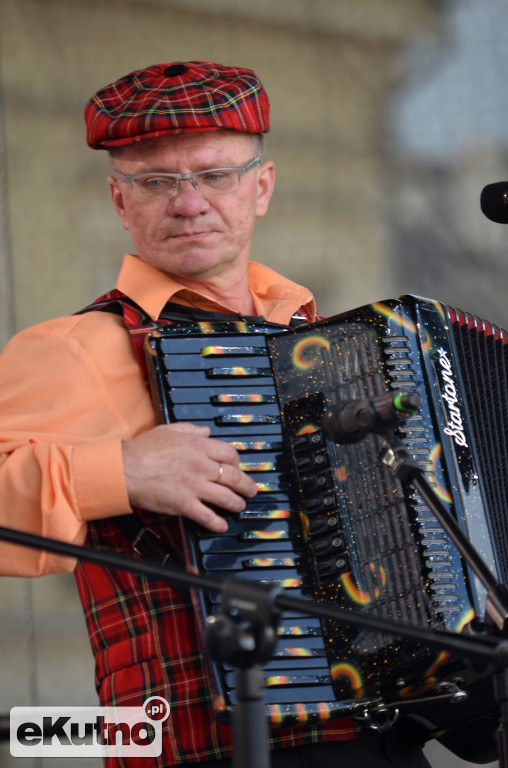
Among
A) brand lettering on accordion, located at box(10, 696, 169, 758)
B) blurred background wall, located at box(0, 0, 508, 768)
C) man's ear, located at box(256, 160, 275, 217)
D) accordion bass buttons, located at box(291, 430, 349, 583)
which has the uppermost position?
blurred background wall, located at box(0, 0, 508, 768)

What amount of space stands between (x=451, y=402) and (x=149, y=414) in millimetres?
476

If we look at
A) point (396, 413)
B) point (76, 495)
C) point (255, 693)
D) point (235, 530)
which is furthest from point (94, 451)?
point (255, 693)

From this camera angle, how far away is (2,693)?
9.93ft

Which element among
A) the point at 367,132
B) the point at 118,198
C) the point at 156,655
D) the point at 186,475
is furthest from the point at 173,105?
the point at 367,132

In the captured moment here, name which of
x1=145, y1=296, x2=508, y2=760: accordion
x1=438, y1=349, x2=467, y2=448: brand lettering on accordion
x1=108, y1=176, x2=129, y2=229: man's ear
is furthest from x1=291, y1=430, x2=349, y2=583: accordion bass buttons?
x1=108, y1=176, x2=129, y2=229: man's ear

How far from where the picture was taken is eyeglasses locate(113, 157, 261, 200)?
2004mm

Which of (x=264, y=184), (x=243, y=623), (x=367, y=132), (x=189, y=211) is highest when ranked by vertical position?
(x=367, y=132)

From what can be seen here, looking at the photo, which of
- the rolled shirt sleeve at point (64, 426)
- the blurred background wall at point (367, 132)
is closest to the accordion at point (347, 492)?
the rolled shirt sleeve at point (64, 426)

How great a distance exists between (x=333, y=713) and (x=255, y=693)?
47cm

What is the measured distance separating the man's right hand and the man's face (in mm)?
390

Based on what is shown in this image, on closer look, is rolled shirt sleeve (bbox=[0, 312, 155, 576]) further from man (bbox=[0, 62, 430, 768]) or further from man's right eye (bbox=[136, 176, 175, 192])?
man's right eye (bbox=[136, 176, 175, 192])

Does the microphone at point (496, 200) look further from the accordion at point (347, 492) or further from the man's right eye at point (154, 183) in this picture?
the man's right eye at point (154, 183)

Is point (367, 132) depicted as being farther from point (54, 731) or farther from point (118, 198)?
point (54, 731)

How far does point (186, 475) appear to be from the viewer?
1.74 metres
